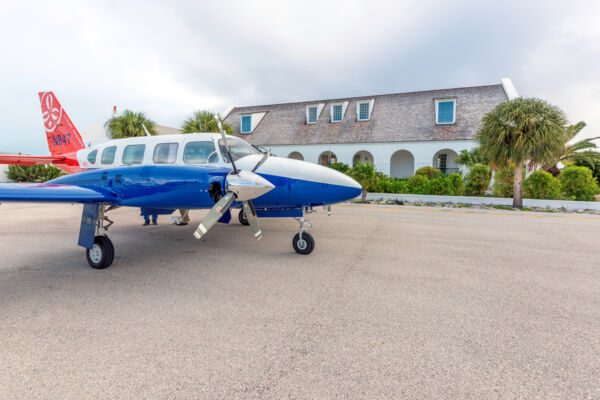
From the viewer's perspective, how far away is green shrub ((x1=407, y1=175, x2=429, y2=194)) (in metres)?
17.3

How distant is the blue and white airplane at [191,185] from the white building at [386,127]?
664 inches

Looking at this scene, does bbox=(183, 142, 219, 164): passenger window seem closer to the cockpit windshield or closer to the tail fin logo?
the cockpit windshield

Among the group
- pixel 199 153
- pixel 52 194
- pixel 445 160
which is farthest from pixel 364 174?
pixel 52 194

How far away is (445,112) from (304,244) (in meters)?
19.9

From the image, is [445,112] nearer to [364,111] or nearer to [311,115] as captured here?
[364,111]

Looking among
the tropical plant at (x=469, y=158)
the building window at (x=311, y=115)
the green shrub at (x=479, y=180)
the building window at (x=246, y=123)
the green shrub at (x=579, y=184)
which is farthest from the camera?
the building window at (x=246, y=123)

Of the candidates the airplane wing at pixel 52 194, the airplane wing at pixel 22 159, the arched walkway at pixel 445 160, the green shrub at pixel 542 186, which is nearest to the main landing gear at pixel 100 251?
the airplane wing at pixel 52 194

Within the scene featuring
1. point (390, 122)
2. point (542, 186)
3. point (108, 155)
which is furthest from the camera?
point (390, 122)

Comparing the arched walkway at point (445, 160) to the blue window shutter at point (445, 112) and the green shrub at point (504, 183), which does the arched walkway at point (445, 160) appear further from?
the green shrub at point (504, 183)

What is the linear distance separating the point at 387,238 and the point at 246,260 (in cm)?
387

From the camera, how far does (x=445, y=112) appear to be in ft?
68.9

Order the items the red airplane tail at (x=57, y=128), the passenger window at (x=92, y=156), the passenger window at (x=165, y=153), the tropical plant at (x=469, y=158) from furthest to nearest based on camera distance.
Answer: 1. the tropical plant at (x=469, y=158)
2. the red airplane tail at (x=57, y=128)
3. the passenger window at (x=92, y=156)
4. the passenger window at (x=165, y=153)

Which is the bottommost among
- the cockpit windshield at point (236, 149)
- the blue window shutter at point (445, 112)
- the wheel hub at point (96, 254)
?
the wheel hub at point (96, 254)

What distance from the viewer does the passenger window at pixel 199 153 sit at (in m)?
6.14
